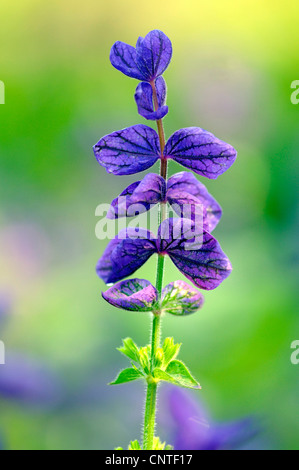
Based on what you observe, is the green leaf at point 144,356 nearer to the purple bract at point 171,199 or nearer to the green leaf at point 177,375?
the green leaf at point 177,375

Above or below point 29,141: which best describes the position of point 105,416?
below

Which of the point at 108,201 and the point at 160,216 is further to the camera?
the point at 108,201

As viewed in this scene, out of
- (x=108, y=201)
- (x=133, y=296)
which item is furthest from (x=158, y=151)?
(x=108, y=201)

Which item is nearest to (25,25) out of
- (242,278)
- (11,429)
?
(242,278)

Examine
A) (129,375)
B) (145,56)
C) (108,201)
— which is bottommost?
(129,375)

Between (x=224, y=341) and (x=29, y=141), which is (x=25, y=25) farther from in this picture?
(x=224, y=341)

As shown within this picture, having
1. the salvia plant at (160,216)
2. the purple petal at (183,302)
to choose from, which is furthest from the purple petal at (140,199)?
the purple petal at (183,302)

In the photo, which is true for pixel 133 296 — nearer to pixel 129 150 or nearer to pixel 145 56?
pixel 129 150
